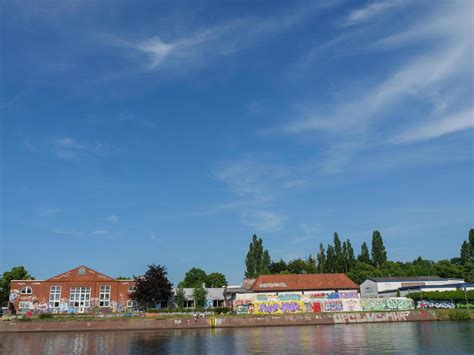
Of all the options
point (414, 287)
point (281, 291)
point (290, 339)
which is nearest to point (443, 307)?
point (414, 287)

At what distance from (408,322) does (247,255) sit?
59.1 m

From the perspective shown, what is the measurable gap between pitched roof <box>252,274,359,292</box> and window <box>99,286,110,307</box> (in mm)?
29763

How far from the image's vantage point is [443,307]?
8356cm

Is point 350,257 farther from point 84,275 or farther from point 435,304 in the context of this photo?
point 84,275

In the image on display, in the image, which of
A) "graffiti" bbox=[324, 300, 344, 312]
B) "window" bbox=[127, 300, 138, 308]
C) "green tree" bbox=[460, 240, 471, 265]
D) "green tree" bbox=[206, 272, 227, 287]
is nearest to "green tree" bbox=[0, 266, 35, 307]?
"window" bbox=[127, 300, 138, 308]

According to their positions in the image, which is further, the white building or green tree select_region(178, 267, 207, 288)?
green tree select_region(178, 267, 207, 288)

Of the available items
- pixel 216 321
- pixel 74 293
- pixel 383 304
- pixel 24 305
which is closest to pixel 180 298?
pixel 74 293

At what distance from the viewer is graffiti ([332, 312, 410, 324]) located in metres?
75.1

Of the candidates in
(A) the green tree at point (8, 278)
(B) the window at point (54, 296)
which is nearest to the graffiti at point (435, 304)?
(B) the window at point (54, 296)

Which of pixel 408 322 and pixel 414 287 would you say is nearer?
pixel 408 322

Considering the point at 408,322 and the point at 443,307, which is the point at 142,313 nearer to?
the point at 408,322

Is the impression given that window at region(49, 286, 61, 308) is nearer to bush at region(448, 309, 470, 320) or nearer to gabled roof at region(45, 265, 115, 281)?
gabled roof at region(45, 265, 115, 281)

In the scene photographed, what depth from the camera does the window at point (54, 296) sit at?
87812 mm

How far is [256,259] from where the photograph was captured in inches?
4943
